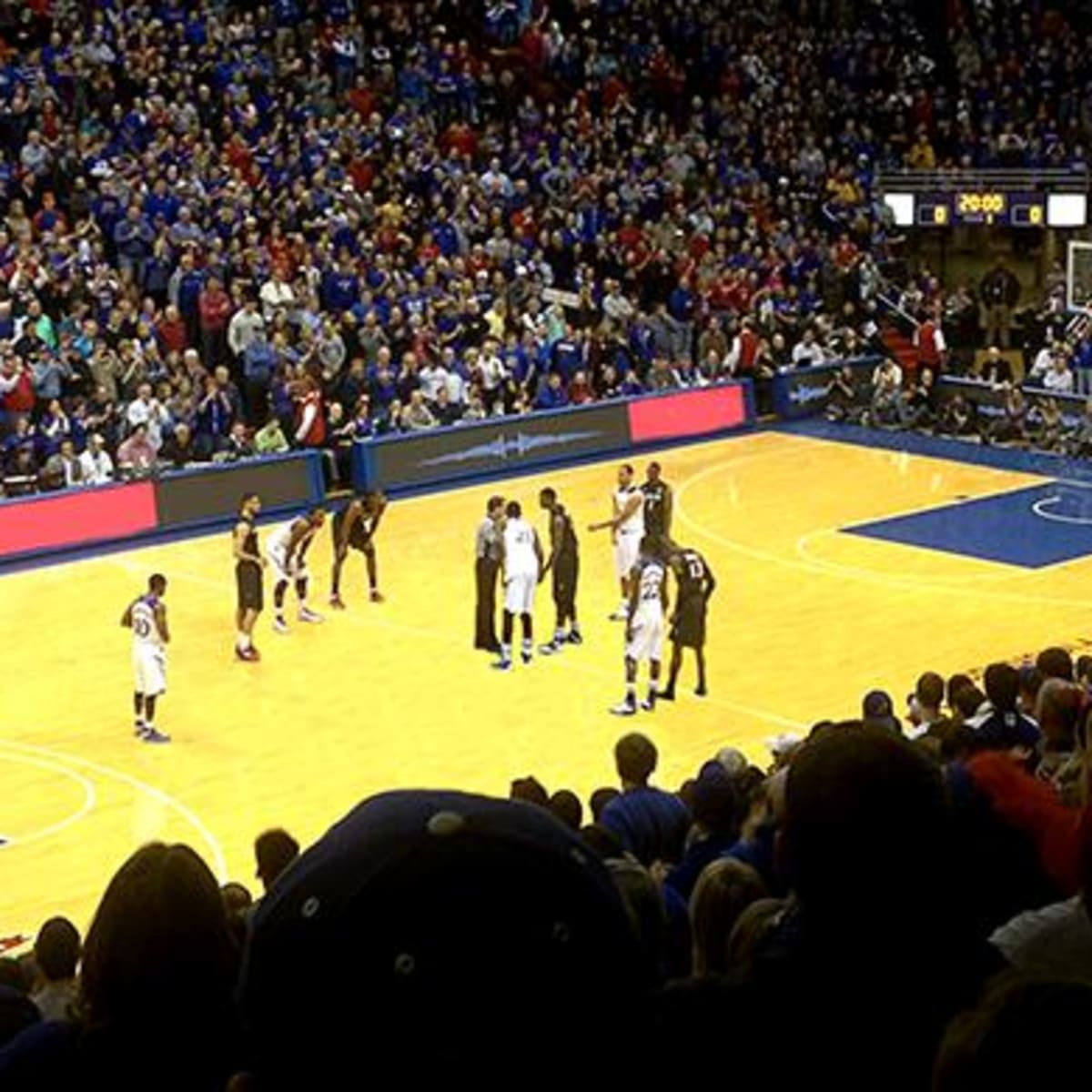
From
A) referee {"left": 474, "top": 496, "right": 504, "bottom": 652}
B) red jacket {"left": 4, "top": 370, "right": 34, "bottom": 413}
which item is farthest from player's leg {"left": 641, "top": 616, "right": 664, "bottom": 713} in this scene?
red jacket {"left": 4, "top": 370, "right": 34, "bottom": 413}

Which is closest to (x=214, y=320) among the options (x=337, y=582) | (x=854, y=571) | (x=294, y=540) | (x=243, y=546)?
(x=337, y=582)

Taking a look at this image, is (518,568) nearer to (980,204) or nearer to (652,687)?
(652,687)

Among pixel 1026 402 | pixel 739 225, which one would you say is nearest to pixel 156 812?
pixel 1026 402

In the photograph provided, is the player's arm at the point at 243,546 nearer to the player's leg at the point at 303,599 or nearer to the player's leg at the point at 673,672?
the player's leg at the point at 303,599

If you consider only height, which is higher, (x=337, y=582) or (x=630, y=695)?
(x=337, y=582)

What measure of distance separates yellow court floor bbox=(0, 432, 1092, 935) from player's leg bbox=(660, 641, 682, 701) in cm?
13

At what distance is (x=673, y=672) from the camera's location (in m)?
18.6

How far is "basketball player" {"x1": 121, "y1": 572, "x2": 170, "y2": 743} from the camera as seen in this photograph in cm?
1759

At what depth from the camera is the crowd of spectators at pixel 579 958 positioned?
1.89 metres

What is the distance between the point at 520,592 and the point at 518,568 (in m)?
0.25

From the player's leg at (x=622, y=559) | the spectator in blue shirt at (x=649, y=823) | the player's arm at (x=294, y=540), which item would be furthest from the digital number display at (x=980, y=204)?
the spectator in blue shirt at (x=649, y=823)

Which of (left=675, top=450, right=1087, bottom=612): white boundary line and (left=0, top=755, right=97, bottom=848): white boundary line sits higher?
(left=0, top=755, right=97, bottom=848): white boundary line

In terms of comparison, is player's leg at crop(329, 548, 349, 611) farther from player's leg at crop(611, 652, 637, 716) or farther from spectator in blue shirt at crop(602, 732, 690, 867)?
spectator in blue shirt at crop(602, 732, 690, 867)

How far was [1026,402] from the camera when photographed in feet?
103
